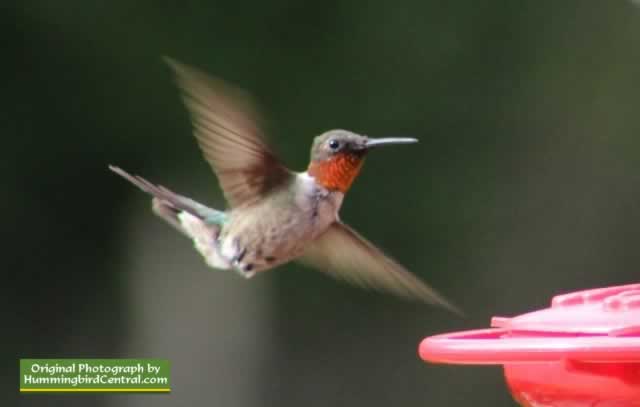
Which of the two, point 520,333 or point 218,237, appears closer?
point 520,333

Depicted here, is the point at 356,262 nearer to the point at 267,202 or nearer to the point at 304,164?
the point at 267,202

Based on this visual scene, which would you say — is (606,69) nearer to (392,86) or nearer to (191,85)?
(392,86)

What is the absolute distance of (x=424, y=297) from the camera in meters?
1.94

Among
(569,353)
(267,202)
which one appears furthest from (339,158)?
(569,353)

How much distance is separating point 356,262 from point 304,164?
174 centimetres

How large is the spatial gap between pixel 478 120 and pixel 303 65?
0.92m

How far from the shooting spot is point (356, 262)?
2234 mm

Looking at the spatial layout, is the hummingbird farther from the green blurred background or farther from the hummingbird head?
the green blurred background

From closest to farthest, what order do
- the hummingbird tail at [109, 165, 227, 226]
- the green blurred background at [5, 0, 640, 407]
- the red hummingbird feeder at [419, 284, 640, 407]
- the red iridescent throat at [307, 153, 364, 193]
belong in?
the red hummingbird feeder at [419, 284, 640, 407], the red iridescent throat at [307, 153, 364, 193], the hummingbird tail at [109, 165, 227, 226], the green blurred background at [5, 0, 640, 407]

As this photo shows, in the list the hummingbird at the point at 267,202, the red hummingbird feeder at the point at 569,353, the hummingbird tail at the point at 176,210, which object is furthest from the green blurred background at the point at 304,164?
the red hummingbird feeder at the point at 569,353

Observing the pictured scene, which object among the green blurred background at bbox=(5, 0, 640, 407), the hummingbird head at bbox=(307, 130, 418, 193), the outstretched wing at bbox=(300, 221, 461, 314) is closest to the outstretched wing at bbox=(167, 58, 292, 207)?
the hummingbird head at bbox=(307, 130, 418, 193)

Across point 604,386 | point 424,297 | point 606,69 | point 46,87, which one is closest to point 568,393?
point 604,386

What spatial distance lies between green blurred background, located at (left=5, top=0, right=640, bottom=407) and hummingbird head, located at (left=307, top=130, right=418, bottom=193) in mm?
1324

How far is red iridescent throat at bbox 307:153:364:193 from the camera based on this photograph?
7.16 ft
